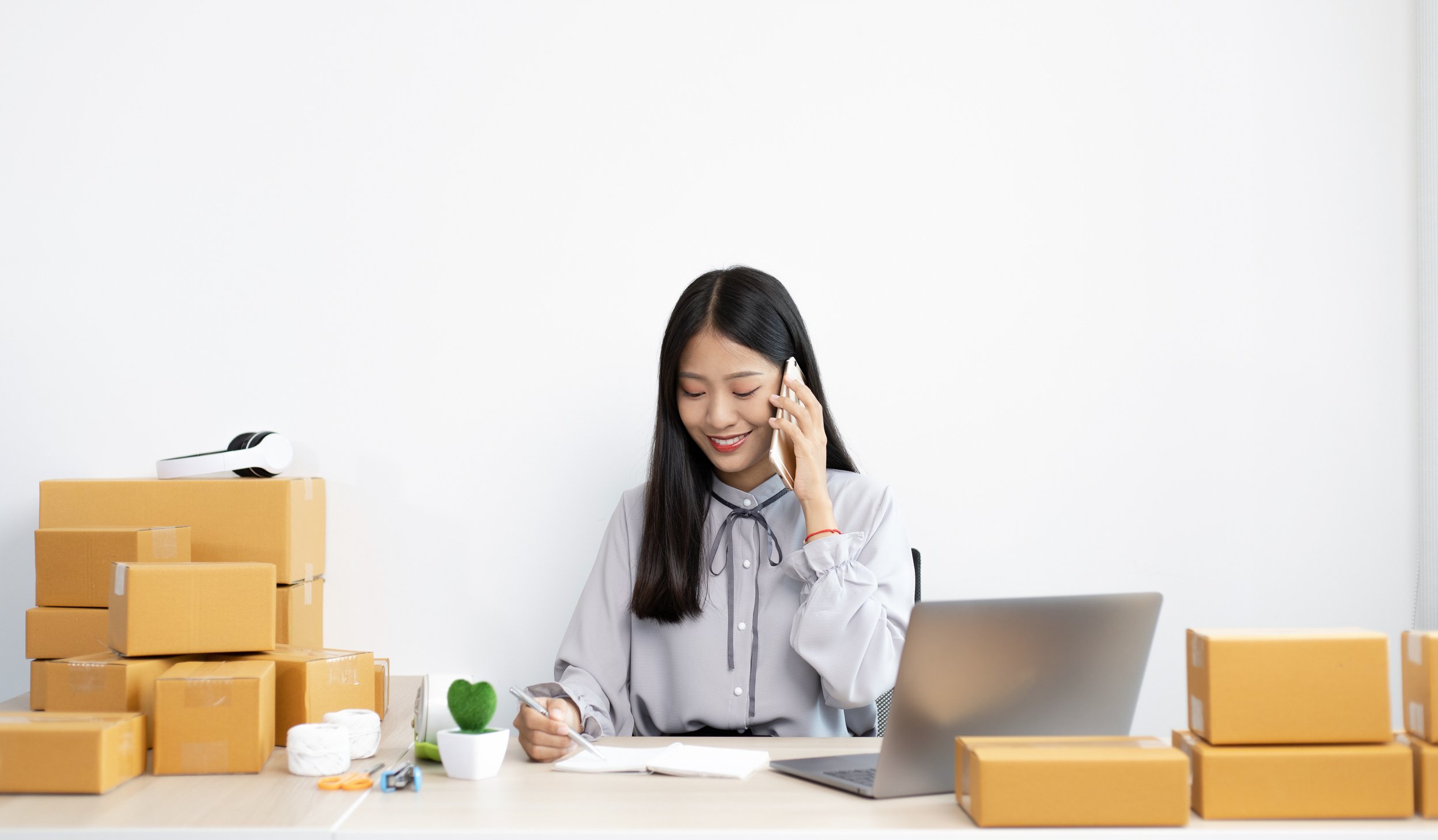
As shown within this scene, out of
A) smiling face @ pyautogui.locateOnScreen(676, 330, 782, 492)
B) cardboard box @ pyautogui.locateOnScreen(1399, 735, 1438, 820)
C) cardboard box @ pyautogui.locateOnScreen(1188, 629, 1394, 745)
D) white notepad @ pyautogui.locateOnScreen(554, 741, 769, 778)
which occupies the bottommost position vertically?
white notepad @ pyautogui.locateOnScreen(554, 741, 769, 778)

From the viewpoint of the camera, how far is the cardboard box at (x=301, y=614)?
2.02 meters

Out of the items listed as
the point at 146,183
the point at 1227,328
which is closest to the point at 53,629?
the point at 146,183

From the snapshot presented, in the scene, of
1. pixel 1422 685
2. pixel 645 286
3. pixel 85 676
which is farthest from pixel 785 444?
pixel 85 676

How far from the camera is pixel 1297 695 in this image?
1.08 metres

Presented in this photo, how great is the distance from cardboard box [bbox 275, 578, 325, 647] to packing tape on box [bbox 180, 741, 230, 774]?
0.61 meters

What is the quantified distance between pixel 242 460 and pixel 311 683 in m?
0.79

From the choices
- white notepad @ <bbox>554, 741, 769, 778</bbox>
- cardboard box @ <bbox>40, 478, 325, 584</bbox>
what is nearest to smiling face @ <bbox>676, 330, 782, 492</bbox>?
white notepad @ <bbox>554, 741, 769, 778</bbox>

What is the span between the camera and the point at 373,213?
7.69ft

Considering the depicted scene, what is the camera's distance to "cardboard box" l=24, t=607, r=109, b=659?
6.16 ft

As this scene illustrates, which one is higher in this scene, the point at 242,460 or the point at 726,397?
the point at 726,397

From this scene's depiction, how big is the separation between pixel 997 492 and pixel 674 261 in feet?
2.98

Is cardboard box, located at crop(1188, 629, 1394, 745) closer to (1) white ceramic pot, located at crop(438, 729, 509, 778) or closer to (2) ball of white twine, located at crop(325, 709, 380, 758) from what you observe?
(1) white ceramic pot, located at crop(438, 729, 509, 778)

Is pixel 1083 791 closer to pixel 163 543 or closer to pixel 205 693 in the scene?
pixel 205 693

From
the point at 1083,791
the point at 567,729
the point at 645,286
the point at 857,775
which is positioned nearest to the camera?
the point at 1083,791
